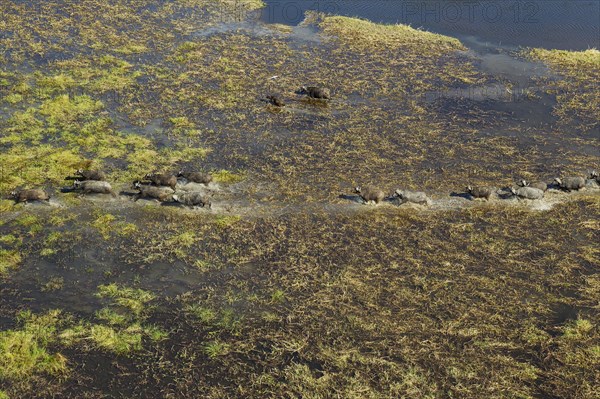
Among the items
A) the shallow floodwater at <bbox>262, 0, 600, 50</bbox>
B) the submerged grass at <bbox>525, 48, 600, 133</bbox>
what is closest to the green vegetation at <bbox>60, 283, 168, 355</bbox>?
the submerged grass at <bbox>525, 48, 600, 133</bbox>

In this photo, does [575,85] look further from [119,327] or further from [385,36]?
[119,327]

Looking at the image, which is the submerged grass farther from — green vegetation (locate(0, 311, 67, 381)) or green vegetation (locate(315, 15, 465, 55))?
green vegetation (locate(0, 311, 67, 381))

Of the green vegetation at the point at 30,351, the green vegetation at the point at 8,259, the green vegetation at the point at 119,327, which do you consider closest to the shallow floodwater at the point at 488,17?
the green vegetation at the point at 8,259

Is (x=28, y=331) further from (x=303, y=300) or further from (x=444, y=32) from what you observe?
(x=444, y=32)

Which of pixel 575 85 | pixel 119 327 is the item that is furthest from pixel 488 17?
pixel 119 327

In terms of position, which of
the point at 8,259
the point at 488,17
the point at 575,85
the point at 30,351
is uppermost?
the point at 488,17

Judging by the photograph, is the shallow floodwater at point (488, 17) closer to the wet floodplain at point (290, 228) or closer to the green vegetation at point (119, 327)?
the wet floodplain at point (290, 228)
